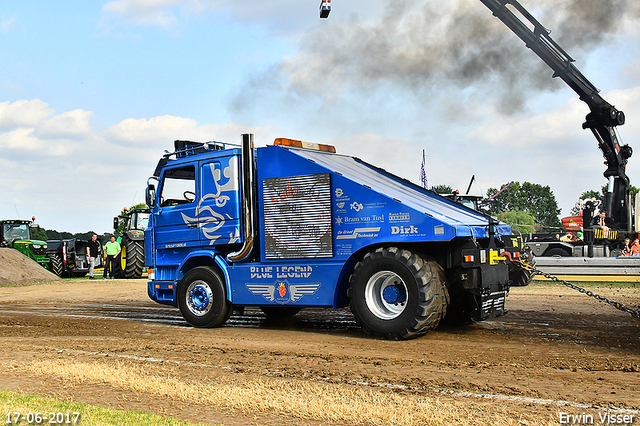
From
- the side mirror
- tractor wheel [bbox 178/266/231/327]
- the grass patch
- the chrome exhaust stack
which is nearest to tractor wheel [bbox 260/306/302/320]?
tractor wheel [bbox 178/266/231/327]

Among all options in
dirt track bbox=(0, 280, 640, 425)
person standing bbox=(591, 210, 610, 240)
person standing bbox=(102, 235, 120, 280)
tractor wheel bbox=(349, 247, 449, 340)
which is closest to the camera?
dirt track bbox=(0, 280, 640, 425)

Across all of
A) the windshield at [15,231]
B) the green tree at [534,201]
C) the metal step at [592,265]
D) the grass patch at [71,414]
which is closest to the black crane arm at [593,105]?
the metal step at [592,265]

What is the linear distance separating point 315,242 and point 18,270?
17.7 m

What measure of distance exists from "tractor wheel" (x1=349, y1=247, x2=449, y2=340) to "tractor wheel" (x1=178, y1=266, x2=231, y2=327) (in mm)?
2305

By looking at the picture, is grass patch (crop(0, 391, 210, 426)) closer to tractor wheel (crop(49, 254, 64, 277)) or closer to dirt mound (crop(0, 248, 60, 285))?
dirt mound (crop(0, 248, 60, 285))

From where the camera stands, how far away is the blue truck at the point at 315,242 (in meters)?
7.75

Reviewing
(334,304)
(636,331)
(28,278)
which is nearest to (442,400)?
(334,304)

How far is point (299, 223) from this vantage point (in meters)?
8.60

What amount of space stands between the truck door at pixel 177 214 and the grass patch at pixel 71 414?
4.93 meters

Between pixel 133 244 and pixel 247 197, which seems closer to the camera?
pixel 247 197

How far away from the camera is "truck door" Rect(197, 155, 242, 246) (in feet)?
30.0

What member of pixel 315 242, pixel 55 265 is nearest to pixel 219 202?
pixel 315 242

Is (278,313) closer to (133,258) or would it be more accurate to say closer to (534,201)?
(133,258)

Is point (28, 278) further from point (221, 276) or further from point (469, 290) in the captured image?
point (469, 290)
